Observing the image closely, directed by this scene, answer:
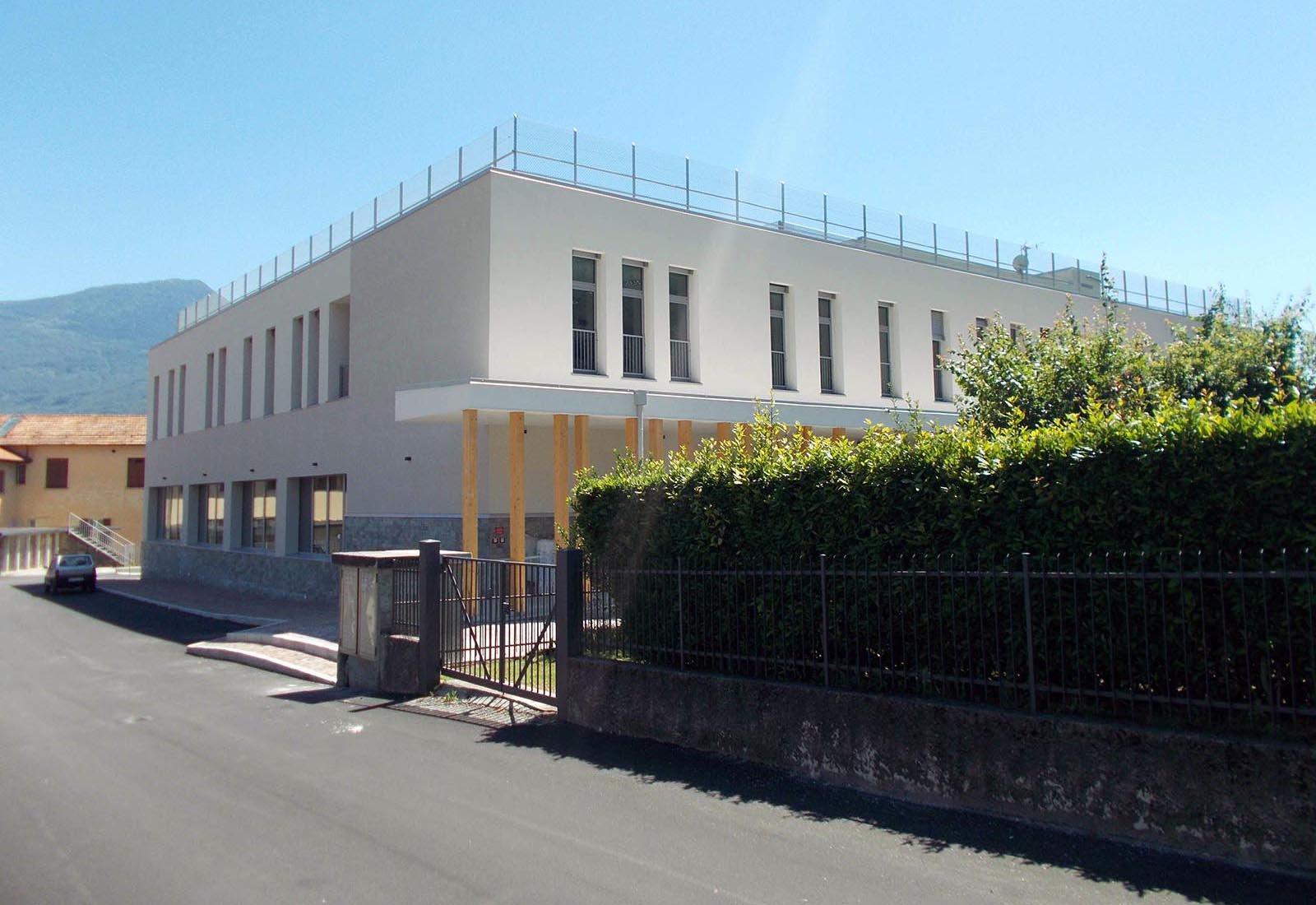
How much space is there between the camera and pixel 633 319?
71.4ft

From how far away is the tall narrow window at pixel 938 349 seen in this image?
2695 centimetres

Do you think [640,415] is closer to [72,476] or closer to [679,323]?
[679,323]

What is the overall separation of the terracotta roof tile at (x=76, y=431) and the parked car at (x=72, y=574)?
2169cm

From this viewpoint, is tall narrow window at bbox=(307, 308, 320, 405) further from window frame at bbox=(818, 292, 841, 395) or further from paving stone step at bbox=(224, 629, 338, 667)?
window frame at bbox=(818, 292, 841, 395)

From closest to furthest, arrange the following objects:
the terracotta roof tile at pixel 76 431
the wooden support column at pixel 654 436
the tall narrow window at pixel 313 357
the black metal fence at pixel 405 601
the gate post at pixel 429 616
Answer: the gate post at pixel 429 616, the black metal fence at pixel 405 601, the wooden support column at pixel 654 436, the tall narrow window at pixel 313 357, the terracotta roof tile at pixel 76 431

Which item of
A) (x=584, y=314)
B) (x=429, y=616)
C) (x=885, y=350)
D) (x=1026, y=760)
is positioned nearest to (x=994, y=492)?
(x=1026, y=760)

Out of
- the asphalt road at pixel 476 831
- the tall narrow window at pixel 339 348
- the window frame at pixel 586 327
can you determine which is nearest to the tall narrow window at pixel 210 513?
the tall narrow window at pixel 339 348

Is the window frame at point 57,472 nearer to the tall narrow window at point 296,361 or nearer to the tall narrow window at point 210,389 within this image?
the tall narrow window at point 210,389

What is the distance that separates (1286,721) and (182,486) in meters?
38.7

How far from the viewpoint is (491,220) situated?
19.6 meters

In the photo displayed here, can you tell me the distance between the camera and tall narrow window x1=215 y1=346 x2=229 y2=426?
34.0m

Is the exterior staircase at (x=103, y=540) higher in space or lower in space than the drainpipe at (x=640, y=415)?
lower

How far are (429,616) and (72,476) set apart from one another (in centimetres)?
5527

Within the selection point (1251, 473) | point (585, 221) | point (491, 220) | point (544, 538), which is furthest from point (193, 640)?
point (1251, 473)
